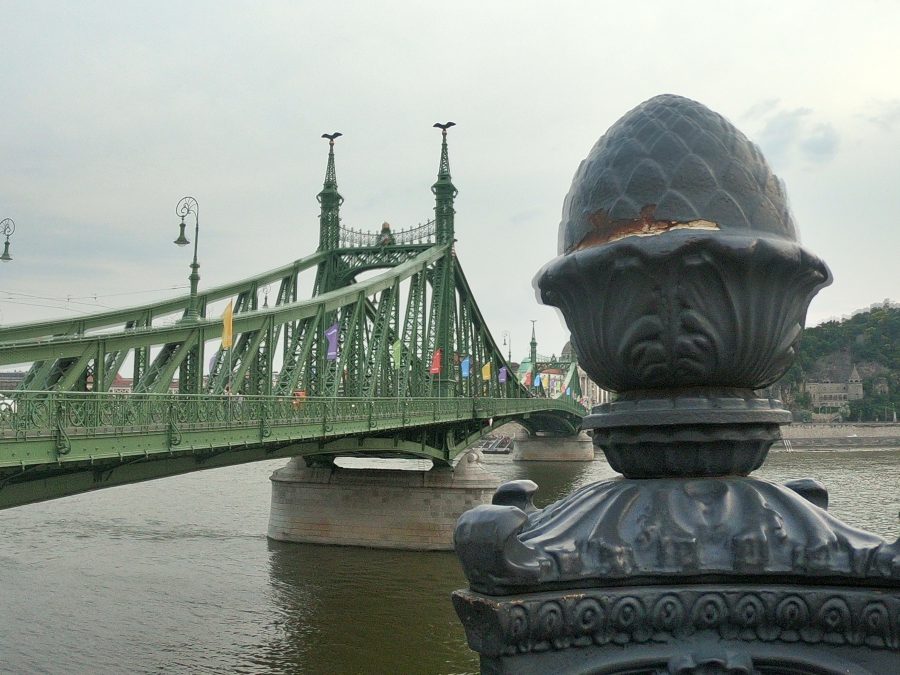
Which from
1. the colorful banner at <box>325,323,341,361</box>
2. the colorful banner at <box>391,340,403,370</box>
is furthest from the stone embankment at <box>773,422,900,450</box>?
the colorful banner at <box>325,323,341,361</box>

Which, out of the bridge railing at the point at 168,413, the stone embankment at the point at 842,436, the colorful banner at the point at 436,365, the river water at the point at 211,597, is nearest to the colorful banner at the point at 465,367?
the colorful banner at the point at 436,365

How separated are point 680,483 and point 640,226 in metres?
0.50

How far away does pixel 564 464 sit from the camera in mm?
64125

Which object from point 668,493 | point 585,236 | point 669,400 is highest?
point 585,236

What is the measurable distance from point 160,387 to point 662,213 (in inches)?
604

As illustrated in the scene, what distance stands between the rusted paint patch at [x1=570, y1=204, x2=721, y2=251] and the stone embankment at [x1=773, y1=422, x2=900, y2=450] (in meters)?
76.3

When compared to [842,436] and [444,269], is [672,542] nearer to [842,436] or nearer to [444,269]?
[444,269]

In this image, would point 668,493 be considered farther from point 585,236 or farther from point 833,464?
point 833,464

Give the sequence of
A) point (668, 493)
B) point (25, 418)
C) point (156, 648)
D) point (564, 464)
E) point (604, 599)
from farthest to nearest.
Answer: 1. point (564, 464)
2. point (156, 648)
3. point (25, 418)
4. point (668, 493)
5. point (604, 599)

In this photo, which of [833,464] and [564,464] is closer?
[833,464]

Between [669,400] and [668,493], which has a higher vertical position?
[669,400]

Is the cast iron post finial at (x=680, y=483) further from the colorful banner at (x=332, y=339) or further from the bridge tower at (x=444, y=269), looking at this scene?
the bridge tower at (x=444, y=269)

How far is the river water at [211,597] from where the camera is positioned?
1495cm

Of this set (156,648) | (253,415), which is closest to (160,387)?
(253,415)
